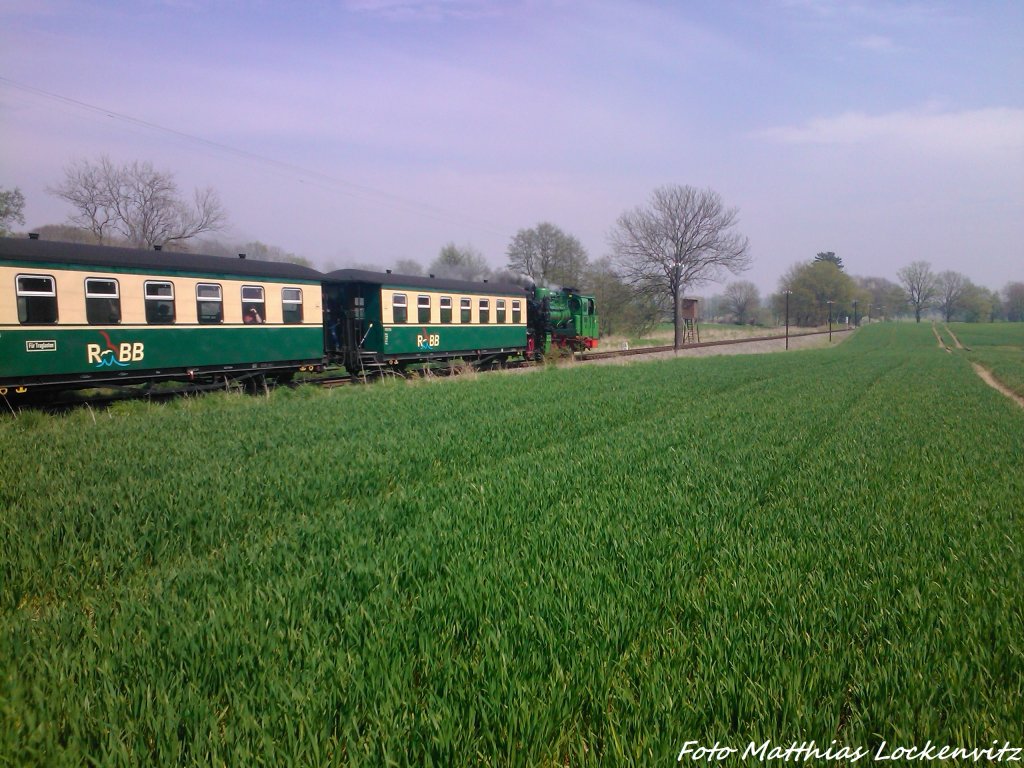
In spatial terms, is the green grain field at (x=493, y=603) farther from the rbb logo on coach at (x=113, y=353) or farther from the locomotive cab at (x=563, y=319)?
the locomotive cab at (x=563, y=319)

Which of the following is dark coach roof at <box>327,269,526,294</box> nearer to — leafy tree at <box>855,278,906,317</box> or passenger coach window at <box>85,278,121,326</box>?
passenger coach window at <box>85,278,121,326</box>

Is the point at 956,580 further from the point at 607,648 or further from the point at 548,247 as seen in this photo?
the point at 548,247

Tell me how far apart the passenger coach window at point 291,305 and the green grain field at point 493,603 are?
9.27 metres

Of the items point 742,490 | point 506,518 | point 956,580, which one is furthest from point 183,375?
point 956,580

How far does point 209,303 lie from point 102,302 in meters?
2.52

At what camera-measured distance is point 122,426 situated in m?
10.1

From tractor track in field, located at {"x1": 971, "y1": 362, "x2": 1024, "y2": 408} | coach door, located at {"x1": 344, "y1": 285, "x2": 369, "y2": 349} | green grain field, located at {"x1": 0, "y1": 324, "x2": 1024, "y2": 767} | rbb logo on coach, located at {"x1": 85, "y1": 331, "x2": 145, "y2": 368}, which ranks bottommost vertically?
tractor track in field, located at {"x1": 971, "y1": 362, "x2": 1024, "y2": 408}

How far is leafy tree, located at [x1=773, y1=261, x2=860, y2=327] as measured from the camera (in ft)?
373

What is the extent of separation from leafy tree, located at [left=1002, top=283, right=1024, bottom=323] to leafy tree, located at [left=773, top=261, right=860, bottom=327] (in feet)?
235

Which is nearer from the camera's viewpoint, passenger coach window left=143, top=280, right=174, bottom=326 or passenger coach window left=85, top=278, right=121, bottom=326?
passenger coach window left=85, top=278, right=121, bottom=326

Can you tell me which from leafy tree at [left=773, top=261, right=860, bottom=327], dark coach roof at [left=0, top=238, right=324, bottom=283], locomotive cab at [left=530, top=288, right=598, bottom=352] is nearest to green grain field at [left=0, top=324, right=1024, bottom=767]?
dark coach roof at [left=0, top=238, right=324, bottom=283]

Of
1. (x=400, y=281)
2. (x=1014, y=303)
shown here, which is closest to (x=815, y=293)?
(x=1014, y=303)

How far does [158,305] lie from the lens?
14117mm

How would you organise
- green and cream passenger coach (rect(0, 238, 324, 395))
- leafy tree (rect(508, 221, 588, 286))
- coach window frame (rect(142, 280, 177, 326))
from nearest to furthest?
green and cream passenger coach (rect(0, 238, 324, 395))
coach window frame (rect(142, 280, 177, 326))
leafy tree (rect(508, 221, 588, 286))
